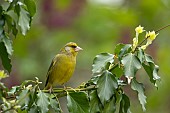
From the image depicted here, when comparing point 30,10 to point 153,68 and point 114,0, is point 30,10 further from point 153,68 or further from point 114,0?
point 114,0

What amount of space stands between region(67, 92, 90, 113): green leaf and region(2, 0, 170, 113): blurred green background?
23.4 feet

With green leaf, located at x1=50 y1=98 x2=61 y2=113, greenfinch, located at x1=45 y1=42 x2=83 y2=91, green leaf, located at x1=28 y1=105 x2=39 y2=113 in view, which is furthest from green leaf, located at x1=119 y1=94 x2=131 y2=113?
greenfinch, located at x1=45 y1=42 x2=83 y2=91

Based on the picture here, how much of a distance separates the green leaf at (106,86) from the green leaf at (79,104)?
0.11 m

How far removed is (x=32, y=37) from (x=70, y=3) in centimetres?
203

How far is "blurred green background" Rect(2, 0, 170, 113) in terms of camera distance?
11.6 meters

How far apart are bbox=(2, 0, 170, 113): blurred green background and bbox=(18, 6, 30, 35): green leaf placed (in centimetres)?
728

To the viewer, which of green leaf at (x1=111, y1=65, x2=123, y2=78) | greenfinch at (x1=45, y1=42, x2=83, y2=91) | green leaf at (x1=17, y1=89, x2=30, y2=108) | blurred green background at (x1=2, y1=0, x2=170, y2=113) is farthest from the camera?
blurred green background at (x1=2, y1=0, x2=170, y2=113)

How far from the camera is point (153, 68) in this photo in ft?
12.4

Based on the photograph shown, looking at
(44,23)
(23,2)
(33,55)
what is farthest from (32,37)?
(23,2)

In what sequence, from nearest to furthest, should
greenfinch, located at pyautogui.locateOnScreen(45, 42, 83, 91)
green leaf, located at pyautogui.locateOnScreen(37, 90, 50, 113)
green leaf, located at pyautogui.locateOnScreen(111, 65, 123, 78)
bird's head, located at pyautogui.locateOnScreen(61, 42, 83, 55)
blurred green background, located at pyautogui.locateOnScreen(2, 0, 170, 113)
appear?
green leaf, located at pyautogui.locateOnScreen(37, 90, 50, 113) < green leaf, located at pyautogui.locateOnScreen(111, 65, 123, 78) < greenfinch, located at pyautogui.locateOnScreen(45, 42, 83, 91) < bird's head, located at pyautogui.locateOnScreen(61, 42, 83, 55) < blurred green background, located at pyautogui.locateOnScreen(2, 0, 170, 113)

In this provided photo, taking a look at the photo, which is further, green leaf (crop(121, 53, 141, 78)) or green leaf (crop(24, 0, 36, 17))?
green leaf (crop(24, 0, 36, 17))

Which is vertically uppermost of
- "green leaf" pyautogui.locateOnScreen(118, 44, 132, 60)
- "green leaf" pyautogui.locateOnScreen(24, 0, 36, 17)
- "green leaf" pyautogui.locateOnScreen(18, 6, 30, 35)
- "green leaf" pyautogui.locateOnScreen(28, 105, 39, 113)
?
"green leaf" pyautogui.locateOnScreen(24, 0, 36, 17)

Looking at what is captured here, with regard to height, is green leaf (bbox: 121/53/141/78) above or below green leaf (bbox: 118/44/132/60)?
below

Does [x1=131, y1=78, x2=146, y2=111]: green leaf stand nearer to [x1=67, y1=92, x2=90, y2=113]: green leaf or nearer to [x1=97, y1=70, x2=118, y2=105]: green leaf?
[x1=97, y1=70, x2=118, y2=105]: green leaf
